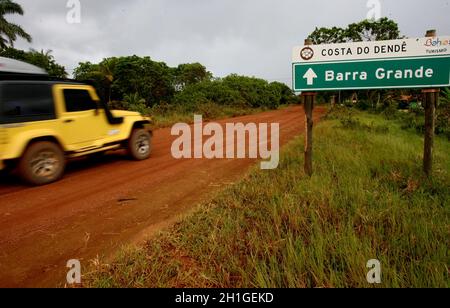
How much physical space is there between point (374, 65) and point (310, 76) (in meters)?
1.08

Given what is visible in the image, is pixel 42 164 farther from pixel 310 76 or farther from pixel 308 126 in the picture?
pixel 310 76

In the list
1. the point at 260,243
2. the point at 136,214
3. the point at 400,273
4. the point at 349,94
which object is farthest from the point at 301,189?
the point at 349,94

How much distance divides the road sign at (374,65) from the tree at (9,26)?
1205 inches

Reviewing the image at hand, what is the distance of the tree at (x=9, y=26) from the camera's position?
25.4 m

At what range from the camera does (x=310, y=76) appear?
523 centimetres

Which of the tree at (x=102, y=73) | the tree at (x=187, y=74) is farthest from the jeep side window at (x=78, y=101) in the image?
the tree at (x=187, y=74)

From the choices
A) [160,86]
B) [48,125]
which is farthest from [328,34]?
[48,125]

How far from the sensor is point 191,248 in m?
3.06

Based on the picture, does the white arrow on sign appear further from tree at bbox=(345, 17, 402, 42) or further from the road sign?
tree at bbox=(345, 17, 402, 42)

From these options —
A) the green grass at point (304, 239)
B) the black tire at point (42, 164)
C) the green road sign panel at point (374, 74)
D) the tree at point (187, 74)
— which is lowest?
the green grass at point (304, 239)

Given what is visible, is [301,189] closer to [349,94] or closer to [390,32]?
[390,32]

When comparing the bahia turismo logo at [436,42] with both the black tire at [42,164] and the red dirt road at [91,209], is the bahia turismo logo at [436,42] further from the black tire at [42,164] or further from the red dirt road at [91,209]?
the black tire at [42,164]
